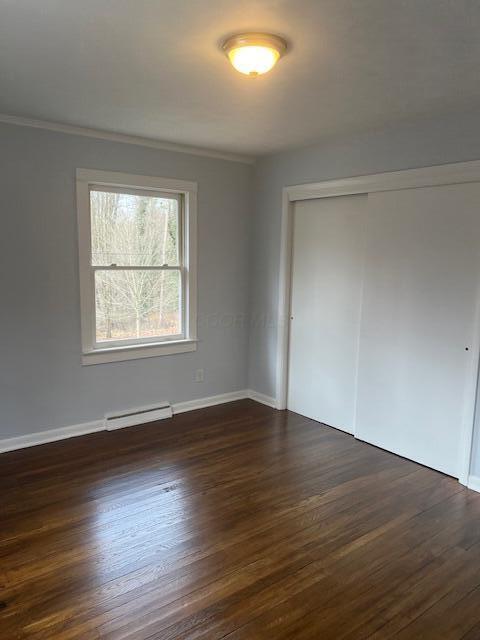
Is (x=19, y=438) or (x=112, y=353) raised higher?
(x=112, y=353)

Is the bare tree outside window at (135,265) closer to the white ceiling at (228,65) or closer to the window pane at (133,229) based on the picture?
the window pane at (133,229)

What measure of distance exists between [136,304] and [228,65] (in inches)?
93.8

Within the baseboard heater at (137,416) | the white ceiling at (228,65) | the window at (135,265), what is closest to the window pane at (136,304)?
the window at (135,265)

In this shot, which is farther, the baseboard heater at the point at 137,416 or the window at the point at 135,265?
the baseboard heater at the point at 137,416

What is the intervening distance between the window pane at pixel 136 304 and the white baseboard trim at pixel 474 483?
2736mm

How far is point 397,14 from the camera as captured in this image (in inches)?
68.9

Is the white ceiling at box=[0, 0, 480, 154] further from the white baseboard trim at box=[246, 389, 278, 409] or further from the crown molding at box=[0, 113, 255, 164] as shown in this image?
the white baseboard trim at box=[246, 389, 278, 409]

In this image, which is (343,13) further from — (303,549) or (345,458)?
(345,458)

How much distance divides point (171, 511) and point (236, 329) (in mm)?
2364

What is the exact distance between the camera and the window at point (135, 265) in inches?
151

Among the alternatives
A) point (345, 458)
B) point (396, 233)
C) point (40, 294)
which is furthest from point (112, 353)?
point (396, 233)

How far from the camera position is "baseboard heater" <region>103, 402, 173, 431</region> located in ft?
13.3

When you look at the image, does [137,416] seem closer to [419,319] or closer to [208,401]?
[208,401]

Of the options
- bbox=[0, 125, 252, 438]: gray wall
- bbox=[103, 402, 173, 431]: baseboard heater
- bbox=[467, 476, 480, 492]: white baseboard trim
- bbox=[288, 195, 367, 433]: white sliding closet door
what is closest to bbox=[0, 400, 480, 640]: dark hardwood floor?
bbox=[467, 476, 480, 492]: white baseboard trim
